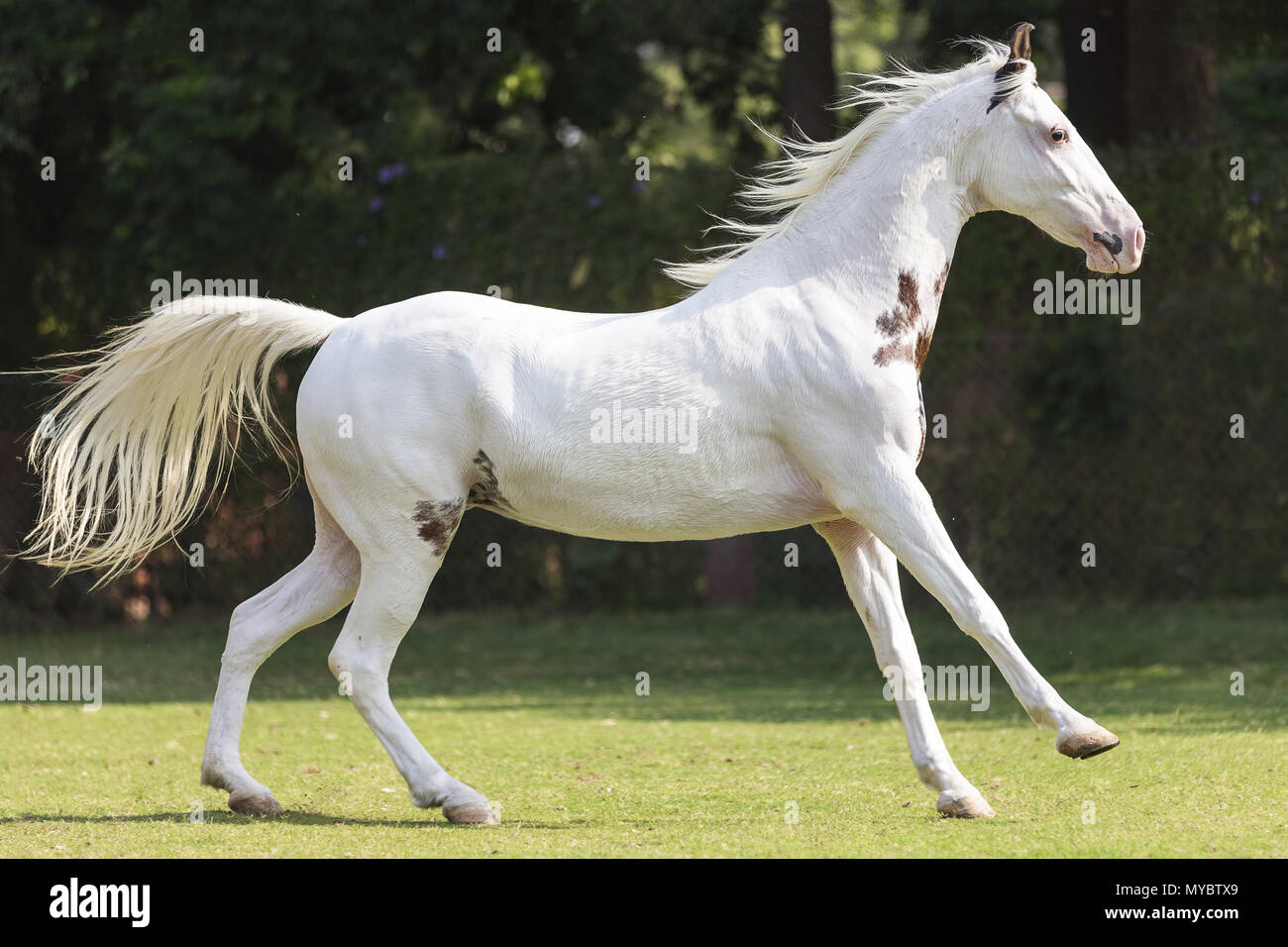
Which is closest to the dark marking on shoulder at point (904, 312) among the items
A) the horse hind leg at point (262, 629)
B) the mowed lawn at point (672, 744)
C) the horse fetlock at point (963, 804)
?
the horse fetlock at point (963, 804)

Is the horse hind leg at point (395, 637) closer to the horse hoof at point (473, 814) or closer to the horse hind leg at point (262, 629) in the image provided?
the horse hoof at point (473, 814)

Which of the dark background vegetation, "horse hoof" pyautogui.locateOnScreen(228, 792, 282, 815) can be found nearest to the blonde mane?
"horse hoof" pyautogui.locateOnScreen(228, 792, 282, 815)

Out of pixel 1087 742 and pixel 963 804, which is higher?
pixel 1087 742

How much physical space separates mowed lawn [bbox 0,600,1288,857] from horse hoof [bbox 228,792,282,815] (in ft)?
0.18

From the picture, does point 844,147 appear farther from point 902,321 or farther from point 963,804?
point 963,804

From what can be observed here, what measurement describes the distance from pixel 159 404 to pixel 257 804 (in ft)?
5.02

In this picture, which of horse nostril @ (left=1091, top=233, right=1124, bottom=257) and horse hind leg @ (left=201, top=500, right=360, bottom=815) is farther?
horse hind leg @ (left=201, top=500, right=360, bottom=815)

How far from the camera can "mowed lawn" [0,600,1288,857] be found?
5.11m

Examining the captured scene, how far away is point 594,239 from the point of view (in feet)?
42.3

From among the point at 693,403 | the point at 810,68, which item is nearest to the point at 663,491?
the point at 693,403

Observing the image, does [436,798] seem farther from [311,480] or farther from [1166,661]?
[1166,661]

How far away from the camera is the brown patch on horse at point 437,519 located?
5457mm

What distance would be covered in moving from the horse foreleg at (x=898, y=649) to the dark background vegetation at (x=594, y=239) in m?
6.27

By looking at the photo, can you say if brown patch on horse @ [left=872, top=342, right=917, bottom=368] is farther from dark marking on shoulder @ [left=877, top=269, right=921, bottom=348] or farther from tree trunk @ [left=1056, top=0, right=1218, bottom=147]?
tree trunk @ [left=1056, top=0, right=1218, bottom=147]
